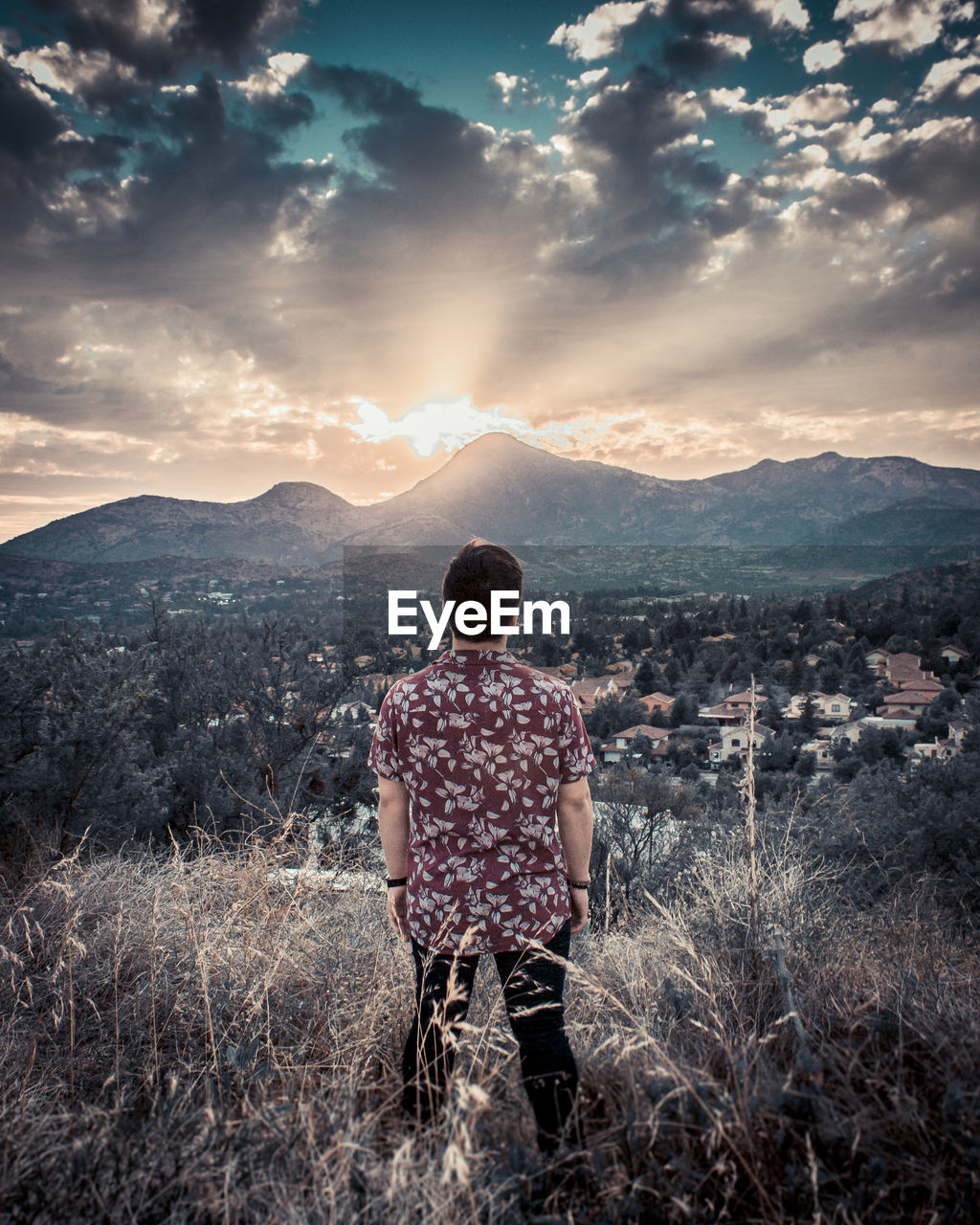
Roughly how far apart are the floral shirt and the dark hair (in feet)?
0.45

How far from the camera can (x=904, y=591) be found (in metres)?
45.0

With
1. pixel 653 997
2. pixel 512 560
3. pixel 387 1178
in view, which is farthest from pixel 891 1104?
pixel 512 560

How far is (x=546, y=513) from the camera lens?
335 feet

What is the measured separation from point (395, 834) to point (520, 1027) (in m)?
0.62

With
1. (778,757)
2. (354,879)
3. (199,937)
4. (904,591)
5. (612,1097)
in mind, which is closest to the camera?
(612,1097)

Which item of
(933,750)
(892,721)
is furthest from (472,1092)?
(892,721)

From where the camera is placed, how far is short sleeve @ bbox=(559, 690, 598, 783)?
5.81 feet

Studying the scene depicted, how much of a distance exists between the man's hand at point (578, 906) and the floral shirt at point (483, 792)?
13cm

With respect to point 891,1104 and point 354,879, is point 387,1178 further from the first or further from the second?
point 354,879

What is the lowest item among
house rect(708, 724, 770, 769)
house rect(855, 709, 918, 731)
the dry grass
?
house rect(708, 724, 770, 769)

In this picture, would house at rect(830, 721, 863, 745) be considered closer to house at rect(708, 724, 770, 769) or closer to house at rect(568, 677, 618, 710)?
house at rect(708, 724, 770, 769)

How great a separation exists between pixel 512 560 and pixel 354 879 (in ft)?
15.1

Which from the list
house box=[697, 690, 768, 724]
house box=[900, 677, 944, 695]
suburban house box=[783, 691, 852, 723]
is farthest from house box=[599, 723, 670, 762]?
house box=[900, 677, 944, 695]

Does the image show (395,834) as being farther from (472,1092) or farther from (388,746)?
(472,1092)
